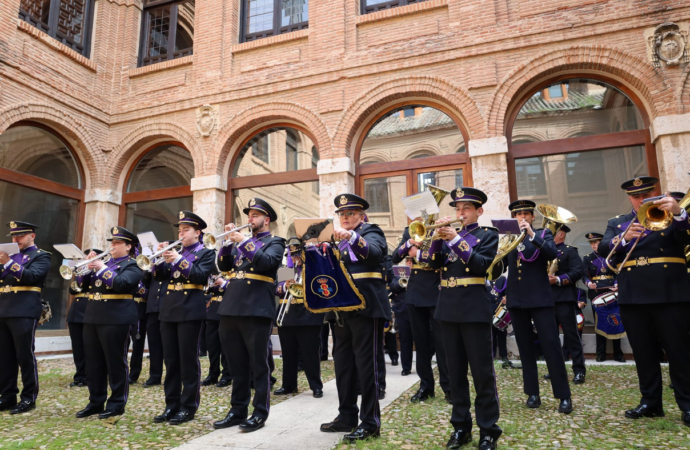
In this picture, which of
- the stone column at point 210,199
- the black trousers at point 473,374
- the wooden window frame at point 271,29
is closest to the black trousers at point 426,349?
the black trousers at point 473,374

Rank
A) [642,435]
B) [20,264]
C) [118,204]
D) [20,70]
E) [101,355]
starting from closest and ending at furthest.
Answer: [642,435] → [101,355] → [20,264] → [20,70] → [118,204]

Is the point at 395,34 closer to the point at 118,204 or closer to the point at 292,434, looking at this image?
the point at 118,204

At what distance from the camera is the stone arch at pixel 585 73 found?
955 cm

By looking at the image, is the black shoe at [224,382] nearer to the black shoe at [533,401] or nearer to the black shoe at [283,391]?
the black shoe at [283,391]

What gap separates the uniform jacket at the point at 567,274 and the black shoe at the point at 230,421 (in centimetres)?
420

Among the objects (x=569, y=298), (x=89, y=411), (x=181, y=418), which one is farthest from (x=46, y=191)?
(x=569, y=298)

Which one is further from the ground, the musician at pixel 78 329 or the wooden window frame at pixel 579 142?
the wooden window frame at pixel 579 142

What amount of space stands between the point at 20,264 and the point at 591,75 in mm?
10994

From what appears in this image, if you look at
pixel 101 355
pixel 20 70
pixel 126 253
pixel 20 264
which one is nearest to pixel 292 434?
pixel 101 355

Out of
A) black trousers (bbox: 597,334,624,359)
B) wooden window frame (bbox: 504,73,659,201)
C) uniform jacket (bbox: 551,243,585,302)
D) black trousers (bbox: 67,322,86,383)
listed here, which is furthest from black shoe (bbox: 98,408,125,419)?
wooden window frame (bbox: 504,73,659,201)

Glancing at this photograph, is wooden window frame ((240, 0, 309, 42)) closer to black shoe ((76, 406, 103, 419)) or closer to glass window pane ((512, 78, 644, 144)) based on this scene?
glass window pane ((512, 78, 644, 144))

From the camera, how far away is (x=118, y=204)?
13.8 metres

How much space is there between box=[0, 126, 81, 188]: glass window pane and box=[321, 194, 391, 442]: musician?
10993mm

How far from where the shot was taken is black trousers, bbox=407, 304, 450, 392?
5.75m
